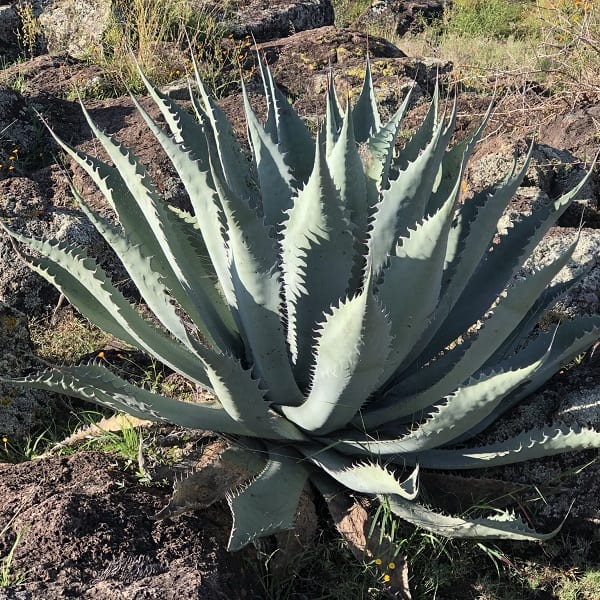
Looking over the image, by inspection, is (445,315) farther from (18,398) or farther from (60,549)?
(18,398)

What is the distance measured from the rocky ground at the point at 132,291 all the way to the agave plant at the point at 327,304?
0.68 feet

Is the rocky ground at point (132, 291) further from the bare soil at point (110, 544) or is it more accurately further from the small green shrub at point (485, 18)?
the small green shrub at point (485, 18)

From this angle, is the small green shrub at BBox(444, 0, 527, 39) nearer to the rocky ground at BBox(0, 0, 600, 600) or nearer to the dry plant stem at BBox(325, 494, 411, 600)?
the rocky ground at BBox(0, 0, 600, 600)

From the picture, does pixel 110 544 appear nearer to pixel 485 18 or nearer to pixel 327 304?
pixel 327 304

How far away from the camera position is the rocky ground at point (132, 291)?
1.92m

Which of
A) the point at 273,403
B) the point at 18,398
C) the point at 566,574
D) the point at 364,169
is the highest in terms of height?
the point at 364,169

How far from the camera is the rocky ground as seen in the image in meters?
1.92

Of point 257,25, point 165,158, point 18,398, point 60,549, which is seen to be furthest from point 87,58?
point 60,549

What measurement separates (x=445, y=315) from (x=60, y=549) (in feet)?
4.06

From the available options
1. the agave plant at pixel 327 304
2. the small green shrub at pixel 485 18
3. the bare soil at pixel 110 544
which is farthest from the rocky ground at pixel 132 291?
the small green shrub at pixel 485 18

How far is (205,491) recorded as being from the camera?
208 cm

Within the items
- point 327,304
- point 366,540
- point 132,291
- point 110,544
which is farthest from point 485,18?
point 110,544

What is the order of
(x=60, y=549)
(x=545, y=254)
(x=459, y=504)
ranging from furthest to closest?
(x=545, y=254)
(x=459, y=504)
(x=60, y=549)

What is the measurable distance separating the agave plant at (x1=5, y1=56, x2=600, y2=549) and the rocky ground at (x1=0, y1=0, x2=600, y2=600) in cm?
21
